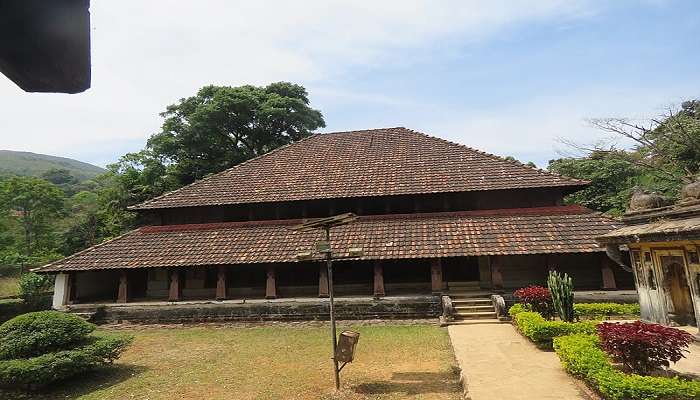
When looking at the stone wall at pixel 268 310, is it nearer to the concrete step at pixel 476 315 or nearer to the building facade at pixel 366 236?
the building facade at pixel 366 236

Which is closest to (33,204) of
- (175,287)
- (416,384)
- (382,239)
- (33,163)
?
(175,287)

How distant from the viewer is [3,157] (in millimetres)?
146625

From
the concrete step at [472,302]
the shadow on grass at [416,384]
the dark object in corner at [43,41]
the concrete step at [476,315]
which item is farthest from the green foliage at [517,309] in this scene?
the dark object in corner at [43,41]

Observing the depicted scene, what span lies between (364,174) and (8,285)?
109 ft

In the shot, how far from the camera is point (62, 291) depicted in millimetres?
15414

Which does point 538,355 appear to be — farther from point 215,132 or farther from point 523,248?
point 215,132

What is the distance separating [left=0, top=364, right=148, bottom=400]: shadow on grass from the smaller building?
35.6ft

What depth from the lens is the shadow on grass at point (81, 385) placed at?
7.42m

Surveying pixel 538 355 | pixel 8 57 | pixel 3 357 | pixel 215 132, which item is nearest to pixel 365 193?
pixel 538 355

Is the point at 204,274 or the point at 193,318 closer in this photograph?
the point at 193,318

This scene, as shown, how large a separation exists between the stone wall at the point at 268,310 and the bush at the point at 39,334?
599 centimetres

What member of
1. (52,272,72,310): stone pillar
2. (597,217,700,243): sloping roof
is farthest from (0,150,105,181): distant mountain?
(597,217,700,243): sloping roof

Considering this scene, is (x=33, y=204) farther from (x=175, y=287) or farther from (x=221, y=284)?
(x=221, y=284)

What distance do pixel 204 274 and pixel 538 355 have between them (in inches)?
513
